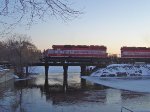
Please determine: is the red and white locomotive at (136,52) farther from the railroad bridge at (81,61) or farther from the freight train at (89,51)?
the railroad bridge at (81,61)

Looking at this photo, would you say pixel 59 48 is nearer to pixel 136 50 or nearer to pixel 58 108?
pixel 136 50

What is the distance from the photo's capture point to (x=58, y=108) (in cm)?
3466

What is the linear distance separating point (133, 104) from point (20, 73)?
5396 cm

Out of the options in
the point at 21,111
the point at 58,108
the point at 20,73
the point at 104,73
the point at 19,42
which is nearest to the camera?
the point at 21,111

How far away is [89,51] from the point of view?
83875 millimetres

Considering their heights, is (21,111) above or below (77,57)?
below

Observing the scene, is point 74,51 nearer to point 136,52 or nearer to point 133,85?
point 136,52

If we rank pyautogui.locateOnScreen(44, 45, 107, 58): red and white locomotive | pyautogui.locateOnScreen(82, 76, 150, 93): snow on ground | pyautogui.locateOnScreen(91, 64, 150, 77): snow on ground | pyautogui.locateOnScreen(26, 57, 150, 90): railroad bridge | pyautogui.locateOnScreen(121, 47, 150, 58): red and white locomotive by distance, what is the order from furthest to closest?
pyautogui.locateOnScreen(121, 47, 150, 58): red and white locomotive, pyautogui.locateOnScreen(26, 57, 150, 90): railroad bridge, pyautogui.locateOnScreen(44, 45, 107, 58): red and white locomotive, pyautogui.locateOnScreen(91, 64, 150, 77): snow on ground, pyautogui.locateOnScreen(82, 76, 150, 93): snow on ground

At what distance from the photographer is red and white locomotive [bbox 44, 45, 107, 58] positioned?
272 ft

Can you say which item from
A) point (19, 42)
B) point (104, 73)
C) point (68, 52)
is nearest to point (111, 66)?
point (104, 73)

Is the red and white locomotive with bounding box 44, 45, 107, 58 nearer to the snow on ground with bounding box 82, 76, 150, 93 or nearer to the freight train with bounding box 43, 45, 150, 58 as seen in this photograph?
the freight train with bounding box 43, 45, 150, 58

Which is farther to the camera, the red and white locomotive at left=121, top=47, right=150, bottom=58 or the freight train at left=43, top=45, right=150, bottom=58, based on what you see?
the red and white locomotive at left=121, top=47, right=150, bottom=58

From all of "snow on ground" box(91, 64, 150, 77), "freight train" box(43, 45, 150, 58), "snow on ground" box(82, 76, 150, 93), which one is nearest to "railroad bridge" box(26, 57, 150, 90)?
"freight train" box(43, 45, 150, 58)

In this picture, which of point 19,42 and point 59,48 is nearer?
point 59,48
